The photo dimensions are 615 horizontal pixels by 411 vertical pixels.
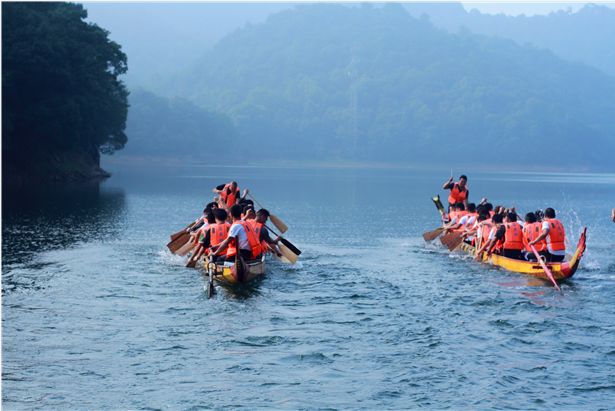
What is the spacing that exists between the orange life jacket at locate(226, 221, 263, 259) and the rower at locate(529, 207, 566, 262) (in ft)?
23.6

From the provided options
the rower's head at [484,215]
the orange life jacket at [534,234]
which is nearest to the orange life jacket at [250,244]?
the orange life jacket at [534,234]

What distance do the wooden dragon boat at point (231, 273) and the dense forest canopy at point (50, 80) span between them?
41.4 m

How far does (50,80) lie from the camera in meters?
63.3

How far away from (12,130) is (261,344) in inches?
1987

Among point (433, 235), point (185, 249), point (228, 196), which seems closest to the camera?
point (185, 249)

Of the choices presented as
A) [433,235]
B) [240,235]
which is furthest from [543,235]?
[433,235]

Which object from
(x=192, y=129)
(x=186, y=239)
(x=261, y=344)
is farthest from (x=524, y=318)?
(x=192, y=129)

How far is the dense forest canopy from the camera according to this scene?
2356 inches

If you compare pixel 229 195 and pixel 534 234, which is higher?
pixel 229 195

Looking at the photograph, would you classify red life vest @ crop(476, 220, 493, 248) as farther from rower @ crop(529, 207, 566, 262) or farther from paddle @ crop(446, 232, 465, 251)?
rower @ crop(529, 207, 566, 262)

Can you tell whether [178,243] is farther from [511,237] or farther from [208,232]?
[511,237]

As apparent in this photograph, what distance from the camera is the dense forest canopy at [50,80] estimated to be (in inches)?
2356

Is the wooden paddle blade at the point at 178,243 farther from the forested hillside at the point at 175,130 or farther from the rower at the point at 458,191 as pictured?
the forested hillside at the point at 175,130

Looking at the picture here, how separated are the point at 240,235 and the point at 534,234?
7.92m
